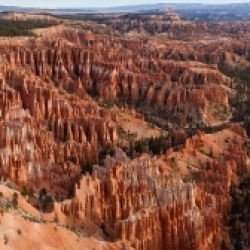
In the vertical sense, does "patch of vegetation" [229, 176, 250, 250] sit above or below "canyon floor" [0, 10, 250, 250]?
below

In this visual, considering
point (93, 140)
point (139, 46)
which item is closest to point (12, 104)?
point (93, 140)

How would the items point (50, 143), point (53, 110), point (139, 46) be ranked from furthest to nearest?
point (139, 46) → point (53, 110) → point (50, 143)

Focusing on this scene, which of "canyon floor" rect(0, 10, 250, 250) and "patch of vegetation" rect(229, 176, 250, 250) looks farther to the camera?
"patch of vegetation" rect(229, 176, 250, 250)

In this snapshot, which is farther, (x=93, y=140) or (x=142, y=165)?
(x=93, y=140)

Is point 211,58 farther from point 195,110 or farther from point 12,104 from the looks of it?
point 12,104

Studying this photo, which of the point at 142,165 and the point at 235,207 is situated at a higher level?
the point at 142,165

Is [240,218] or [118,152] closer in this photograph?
[240,218]

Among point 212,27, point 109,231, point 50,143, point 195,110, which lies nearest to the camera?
point 109,231

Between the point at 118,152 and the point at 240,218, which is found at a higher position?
the point at 118,152

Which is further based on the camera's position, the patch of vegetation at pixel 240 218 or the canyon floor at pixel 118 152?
the patch of vegetation at pixel 240 218

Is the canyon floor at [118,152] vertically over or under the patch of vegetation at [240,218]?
over

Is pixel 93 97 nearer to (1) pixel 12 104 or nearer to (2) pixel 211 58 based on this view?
(1) pixel 12 104
